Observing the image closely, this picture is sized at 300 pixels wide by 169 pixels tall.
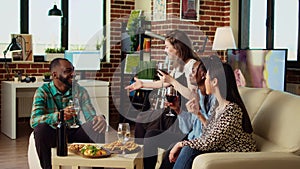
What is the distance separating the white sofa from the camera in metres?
2.61

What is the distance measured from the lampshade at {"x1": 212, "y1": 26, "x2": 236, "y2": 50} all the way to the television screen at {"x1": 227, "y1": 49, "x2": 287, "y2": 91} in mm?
96

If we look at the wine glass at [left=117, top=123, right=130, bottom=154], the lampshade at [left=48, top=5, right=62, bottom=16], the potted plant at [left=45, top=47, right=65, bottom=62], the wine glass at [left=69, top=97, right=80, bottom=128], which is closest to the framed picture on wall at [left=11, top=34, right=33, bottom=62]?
the potted plant at [left=45, top=47, right=65, bottom=62]

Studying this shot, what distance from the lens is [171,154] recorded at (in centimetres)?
315

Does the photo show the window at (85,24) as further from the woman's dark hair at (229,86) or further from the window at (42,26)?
the woman's dark hair at (229,86)

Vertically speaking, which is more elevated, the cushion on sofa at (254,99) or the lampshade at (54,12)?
the lampshade at (54,12)

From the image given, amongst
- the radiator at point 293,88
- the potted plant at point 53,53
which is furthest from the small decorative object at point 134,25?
the radiator at point 293,88

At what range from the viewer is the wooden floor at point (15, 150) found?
4817mm

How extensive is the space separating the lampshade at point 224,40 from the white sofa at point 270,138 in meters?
2.84

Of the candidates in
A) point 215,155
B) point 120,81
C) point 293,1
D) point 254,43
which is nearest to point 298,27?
point 293,1

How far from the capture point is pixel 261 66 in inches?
221

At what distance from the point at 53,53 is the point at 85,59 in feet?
1.72

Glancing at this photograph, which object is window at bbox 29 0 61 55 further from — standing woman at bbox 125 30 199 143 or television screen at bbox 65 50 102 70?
standing woman at bbox 125 30 199 143

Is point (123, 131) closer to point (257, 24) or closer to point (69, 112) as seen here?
point (69, 112)

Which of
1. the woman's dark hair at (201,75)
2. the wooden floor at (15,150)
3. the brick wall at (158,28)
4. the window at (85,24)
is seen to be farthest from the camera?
the window at (85,24)
